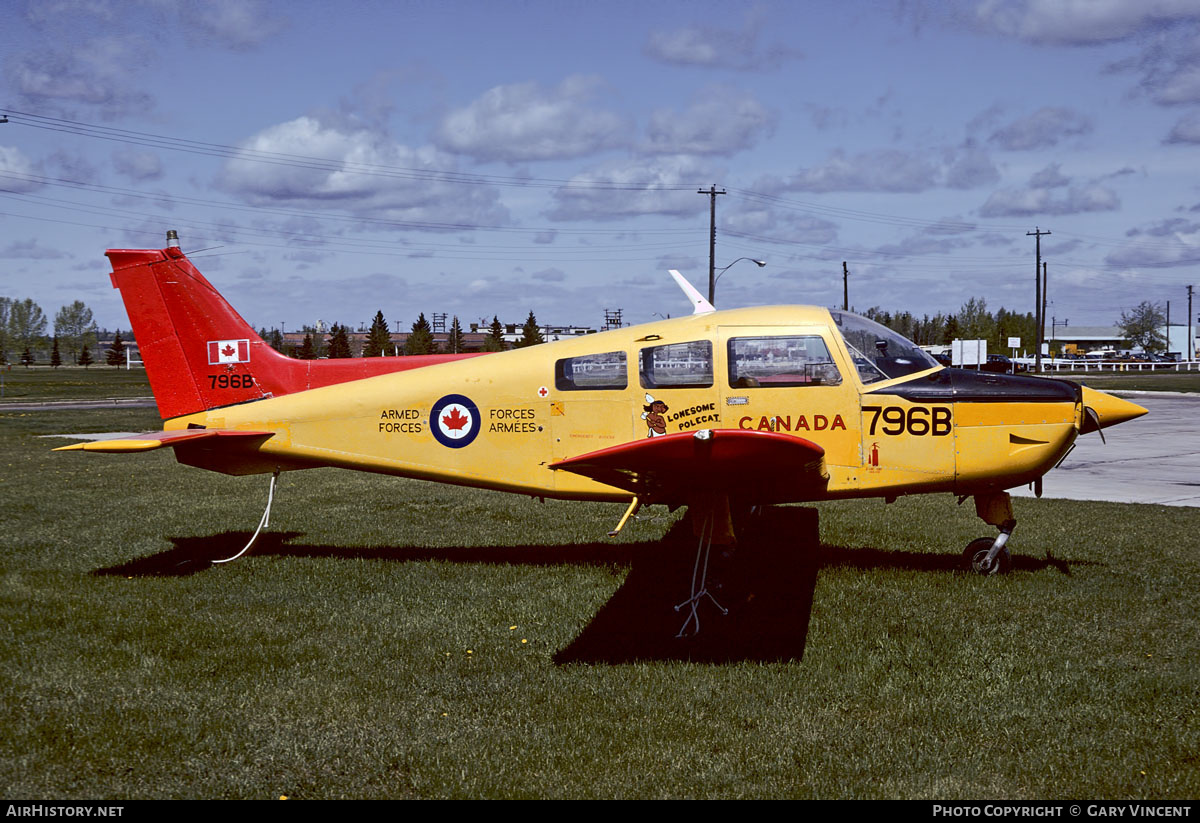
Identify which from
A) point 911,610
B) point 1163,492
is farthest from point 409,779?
point 1163,492

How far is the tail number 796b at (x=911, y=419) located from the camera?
8180 millimetres

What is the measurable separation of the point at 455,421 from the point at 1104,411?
6123 mm

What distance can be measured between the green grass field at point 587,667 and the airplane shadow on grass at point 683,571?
0.16ft

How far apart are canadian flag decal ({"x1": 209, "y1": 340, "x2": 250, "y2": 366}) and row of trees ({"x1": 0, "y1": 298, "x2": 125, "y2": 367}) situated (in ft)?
490

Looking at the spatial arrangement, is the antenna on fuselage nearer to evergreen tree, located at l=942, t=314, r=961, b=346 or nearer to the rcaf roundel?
the rcaf roundel

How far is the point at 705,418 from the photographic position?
27.2 ft

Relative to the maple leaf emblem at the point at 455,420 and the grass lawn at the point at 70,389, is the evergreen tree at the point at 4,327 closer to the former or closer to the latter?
the grass lawn at the point at 70,389

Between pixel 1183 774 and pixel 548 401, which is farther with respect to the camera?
pixel 548 401

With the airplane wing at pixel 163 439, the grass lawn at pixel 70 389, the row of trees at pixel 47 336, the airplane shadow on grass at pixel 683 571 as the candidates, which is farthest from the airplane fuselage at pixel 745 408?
the row of trees at pixel 47 336

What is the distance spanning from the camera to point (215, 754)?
539 cm

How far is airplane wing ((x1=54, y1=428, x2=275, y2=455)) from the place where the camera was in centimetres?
793

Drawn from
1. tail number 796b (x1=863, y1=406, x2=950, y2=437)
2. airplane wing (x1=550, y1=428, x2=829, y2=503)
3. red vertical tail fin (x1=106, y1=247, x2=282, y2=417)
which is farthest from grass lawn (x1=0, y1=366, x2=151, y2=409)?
tail number 796b (x1=863, y1=406, x2=950, y2=437)

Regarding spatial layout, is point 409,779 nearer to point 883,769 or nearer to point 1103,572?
point 883,769
